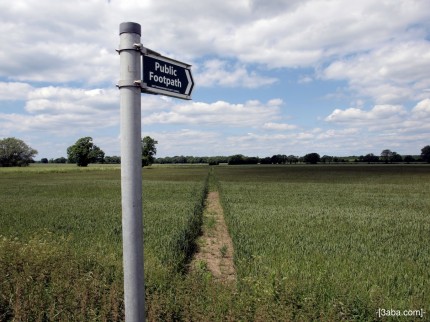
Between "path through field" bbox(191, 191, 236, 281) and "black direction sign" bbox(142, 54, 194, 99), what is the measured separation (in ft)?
19.4

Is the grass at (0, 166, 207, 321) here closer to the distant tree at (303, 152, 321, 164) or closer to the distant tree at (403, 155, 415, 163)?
the distant tree at (303, 152, 321, 164)

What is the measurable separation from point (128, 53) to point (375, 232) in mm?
13486

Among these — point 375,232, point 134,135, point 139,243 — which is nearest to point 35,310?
point 139,243

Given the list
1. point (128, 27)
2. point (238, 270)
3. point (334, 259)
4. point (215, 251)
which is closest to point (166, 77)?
point (128, 27)

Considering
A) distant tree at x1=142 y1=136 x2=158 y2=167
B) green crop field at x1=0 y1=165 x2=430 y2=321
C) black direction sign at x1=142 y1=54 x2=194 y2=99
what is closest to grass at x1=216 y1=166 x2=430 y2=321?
green crop field at x1=0 y1=165 x2=430 y2=321

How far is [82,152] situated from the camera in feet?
406

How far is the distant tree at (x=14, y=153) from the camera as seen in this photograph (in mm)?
106562

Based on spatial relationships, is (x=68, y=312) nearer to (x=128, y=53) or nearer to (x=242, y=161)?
(x=128, y=53)

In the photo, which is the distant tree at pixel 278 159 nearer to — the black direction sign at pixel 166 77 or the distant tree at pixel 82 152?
the distant tree at pixel 82 152

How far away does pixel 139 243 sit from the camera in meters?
2.83

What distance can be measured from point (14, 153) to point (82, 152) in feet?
75.1

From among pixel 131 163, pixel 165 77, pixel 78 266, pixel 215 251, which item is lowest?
pixel 215 251

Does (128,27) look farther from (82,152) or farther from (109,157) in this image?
(109,157)

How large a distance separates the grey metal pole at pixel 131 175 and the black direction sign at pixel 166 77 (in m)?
0.12
